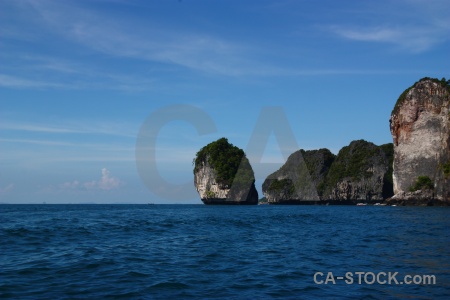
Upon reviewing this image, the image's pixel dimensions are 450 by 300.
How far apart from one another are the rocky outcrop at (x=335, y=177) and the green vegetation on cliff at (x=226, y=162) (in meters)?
30.2

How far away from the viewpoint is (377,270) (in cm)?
1644

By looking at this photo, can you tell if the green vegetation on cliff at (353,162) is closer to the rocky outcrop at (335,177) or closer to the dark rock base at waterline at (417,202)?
the rocky outcrop at (335,177)

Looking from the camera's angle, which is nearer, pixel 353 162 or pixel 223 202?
pixel 223 202

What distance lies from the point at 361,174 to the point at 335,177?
1271cm

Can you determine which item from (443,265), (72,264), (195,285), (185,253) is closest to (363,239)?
(443,265)

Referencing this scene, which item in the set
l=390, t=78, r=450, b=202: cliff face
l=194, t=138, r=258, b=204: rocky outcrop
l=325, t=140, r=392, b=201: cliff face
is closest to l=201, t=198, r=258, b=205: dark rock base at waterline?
l=194, t=138, r=258, b=204: rocky outcrop

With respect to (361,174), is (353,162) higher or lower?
higher

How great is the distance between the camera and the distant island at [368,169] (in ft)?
309

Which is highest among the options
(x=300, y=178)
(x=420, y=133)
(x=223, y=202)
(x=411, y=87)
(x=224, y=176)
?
(x=411, y=87)

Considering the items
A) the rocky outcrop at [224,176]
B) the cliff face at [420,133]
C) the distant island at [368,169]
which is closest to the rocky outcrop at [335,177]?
the distant island at [368,169]

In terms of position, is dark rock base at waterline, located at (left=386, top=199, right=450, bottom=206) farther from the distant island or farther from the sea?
the sea

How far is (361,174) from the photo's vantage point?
148m

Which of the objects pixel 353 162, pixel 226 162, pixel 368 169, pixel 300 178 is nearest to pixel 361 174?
pixel 368 169

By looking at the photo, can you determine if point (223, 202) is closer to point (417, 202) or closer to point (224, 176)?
point (224, 176)
